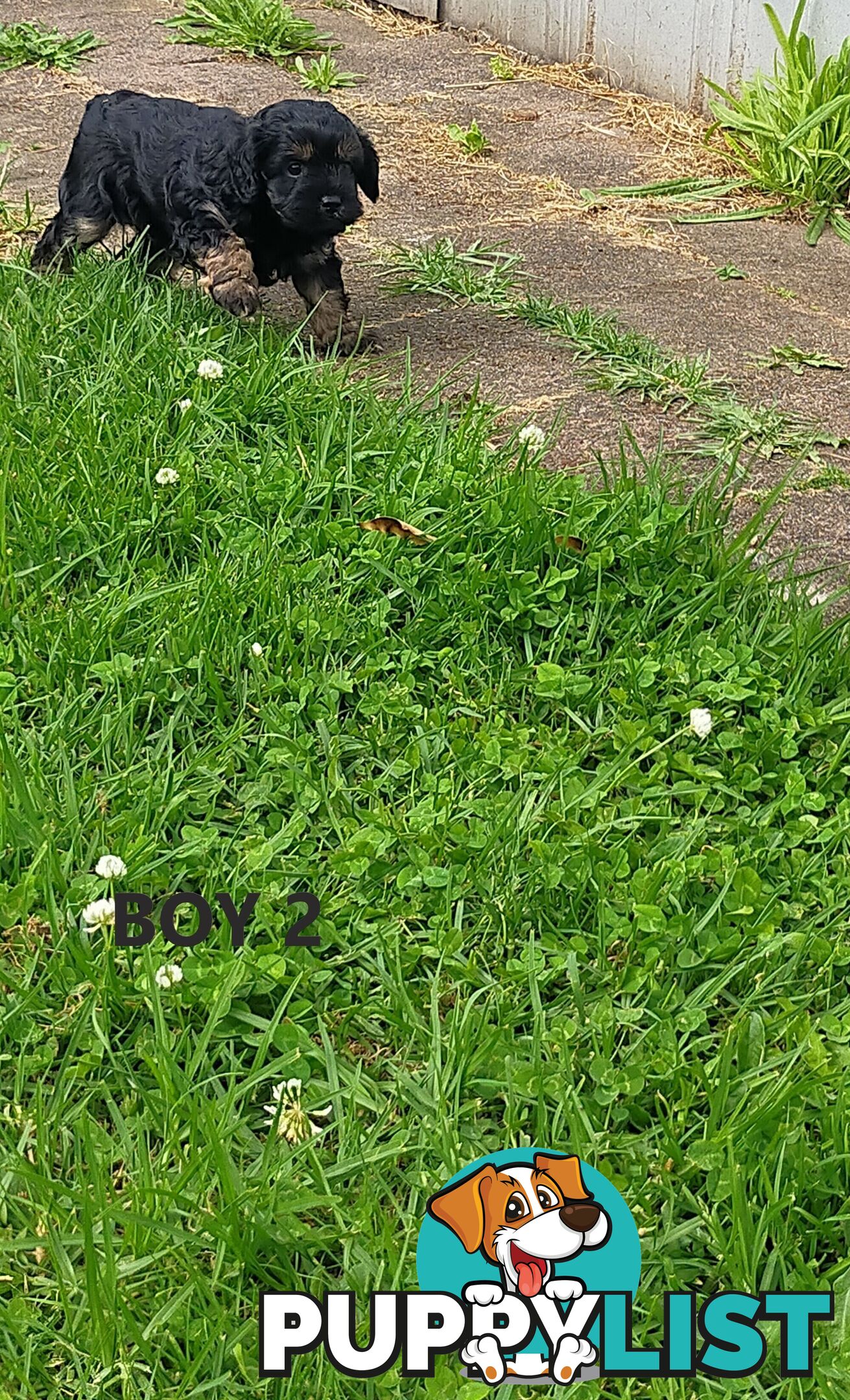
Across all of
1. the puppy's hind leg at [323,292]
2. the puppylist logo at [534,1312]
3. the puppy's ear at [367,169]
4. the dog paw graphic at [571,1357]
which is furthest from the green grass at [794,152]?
the dog paw graphic at [571,1357]

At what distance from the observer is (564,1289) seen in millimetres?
1700

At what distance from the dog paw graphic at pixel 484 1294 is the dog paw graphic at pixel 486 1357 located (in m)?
0.04

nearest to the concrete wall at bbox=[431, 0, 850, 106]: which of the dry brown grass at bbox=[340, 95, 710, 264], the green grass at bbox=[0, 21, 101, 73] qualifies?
the dry brown grass at bbox=[340, 95, 710, 264]

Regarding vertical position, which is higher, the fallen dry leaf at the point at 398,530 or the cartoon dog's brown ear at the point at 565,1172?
the fallen dry leaf at the point at 398,530

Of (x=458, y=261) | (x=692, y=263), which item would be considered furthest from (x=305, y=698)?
(x=692, y=263)

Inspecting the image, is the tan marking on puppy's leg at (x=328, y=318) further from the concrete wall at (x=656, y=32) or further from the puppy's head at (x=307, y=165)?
the concrete wall at (x=656, y=32)

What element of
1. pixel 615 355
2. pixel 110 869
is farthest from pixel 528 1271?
pixel 615 355

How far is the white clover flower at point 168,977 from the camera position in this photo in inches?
81.4

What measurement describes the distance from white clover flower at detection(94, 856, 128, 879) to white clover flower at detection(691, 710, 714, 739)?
1.07 meters

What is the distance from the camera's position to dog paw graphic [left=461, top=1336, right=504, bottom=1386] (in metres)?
1.64

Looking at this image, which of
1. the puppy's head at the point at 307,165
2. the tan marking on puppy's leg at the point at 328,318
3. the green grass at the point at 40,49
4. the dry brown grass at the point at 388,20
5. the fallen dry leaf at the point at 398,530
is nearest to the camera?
the fallen dry leaf at the point at 398,530

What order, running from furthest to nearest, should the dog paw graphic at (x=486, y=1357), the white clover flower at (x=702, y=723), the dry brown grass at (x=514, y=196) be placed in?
the dry brown grass at (x=514, y=196) < the white clover flower at (x=702, y=723) < the dog paw graphic at (x=486, y=1357)

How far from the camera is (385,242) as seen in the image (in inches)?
204

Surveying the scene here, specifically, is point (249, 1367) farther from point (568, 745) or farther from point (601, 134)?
point (601, 134)
